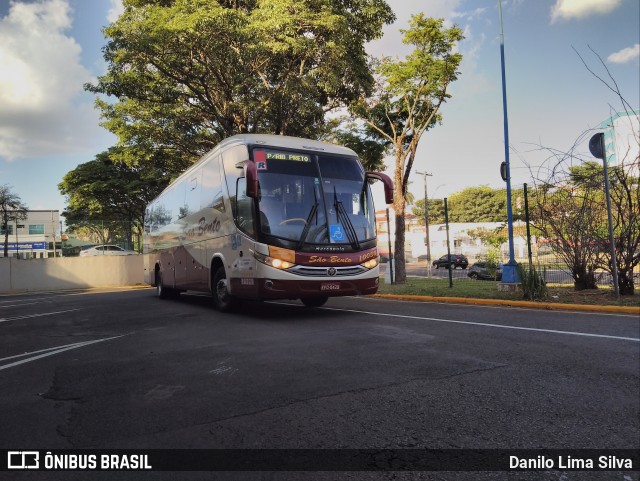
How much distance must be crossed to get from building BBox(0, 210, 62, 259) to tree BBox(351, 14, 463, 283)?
888 inches

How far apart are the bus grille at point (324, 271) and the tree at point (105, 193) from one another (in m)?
25.6

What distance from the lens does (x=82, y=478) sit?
8.11 feet

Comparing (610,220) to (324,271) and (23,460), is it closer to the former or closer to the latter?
(324,271)

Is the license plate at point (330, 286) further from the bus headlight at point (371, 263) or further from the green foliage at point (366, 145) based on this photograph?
the green foliage at point (366, 145)

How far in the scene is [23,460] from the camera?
107 inches

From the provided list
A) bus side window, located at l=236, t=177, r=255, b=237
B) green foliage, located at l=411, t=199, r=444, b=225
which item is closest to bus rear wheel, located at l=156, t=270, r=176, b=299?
bus side window, located at l=236, t=177, r=255, b=237

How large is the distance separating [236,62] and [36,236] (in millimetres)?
39204

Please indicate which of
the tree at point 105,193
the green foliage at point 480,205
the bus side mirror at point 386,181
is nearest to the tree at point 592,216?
the bus side mirror at point 386,181

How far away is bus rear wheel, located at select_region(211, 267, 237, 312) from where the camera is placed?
363 inches

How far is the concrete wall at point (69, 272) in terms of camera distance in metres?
26.0

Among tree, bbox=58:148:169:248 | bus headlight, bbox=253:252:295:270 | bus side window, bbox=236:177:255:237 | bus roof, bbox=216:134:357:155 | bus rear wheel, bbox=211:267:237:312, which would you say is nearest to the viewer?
bus headlight, bbox=253:252:295:270

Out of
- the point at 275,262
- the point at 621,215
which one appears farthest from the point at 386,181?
the point at 621,215

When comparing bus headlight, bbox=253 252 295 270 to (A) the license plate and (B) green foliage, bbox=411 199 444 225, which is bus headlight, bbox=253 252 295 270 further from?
(B) green foliage, bbox=411 199 444 225

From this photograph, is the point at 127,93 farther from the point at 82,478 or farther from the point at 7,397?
the point at 82,478
